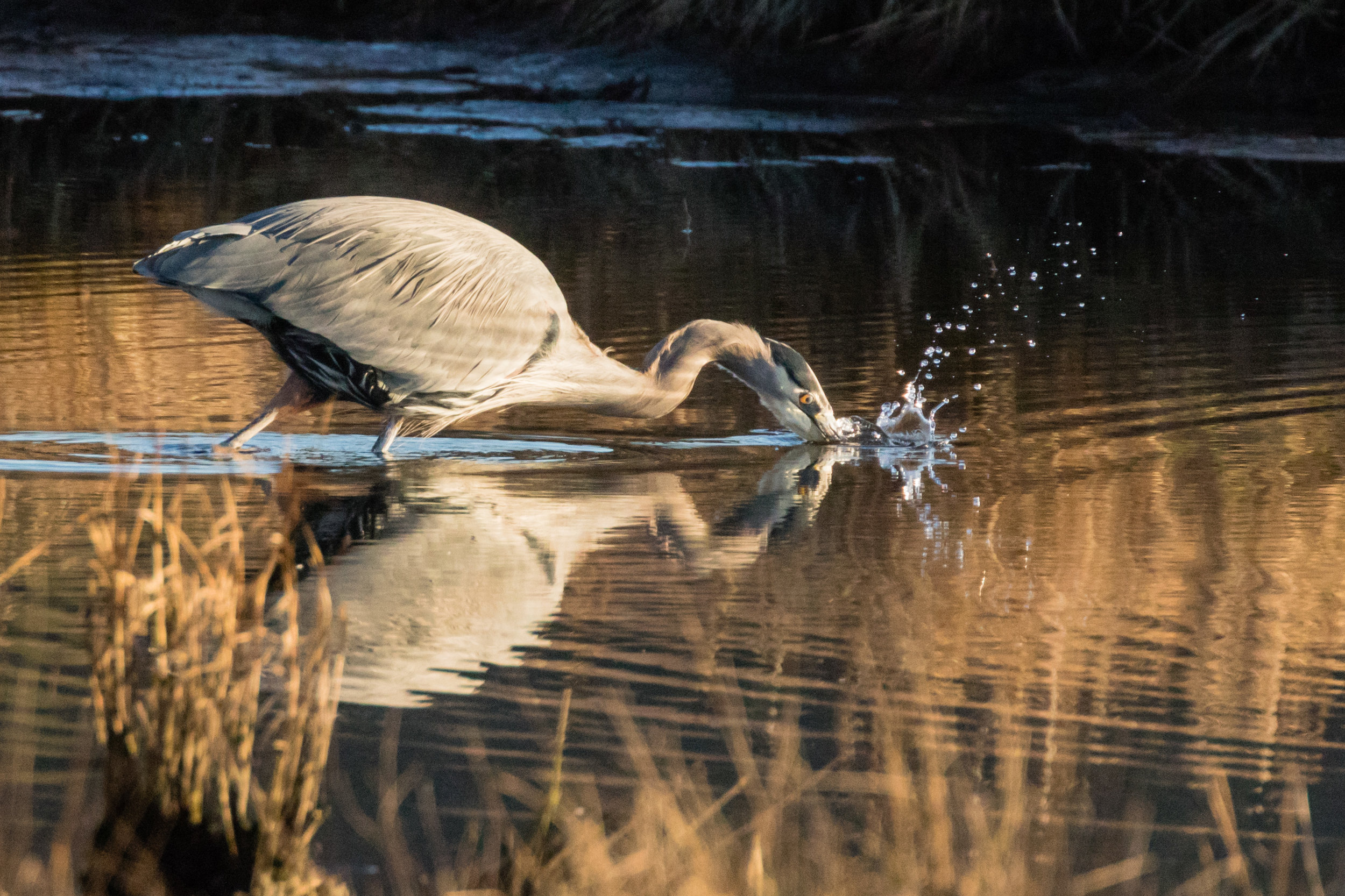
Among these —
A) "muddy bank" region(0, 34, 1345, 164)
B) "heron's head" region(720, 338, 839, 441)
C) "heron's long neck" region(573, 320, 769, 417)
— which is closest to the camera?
"heron's long neck" region(573, 320, 769, 417)

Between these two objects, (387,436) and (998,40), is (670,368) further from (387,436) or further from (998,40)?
(998,40)

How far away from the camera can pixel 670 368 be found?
757 centimetres

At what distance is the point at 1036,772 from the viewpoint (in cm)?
412

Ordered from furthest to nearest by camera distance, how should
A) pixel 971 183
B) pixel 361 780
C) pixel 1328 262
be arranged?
pixel 971 183
pixel 1328 262
pixel 361 780

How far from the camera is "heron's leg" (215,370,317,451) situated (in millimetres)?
7062

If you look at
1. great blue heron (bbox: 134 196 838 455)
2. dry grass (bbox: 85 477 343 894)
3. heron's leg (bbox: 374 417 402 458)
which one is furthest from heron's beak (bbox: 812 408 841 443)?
dry grass (bbox: 85 477 343 894)

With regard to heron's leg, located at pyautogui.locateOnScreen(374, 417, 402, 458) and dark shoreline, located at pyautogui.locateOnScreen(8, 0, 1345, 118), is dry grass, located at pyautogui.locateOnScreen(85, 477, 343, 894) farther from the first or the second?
dark shoreline, located at pyautogui.locateOnScreen(8, 0, 1345, 118)

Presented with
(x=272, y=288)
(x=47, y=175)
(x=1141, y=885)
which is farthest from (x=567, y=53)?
(x=1141, y=885)

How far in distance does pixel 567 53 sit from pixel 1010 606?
1871 cm

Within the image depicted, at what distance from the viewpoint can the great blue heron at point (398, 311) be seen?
22.2ft

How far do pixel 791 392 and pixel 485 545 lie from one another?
2048 mm

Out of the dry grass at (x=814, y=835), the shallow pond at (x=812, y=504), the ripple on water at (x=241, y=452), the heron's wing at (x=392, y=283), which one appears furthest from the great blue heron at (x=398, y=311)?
the dry grass at (x=814, y=835)

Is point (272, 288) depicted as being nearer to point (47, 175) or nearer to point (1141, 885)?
point (1141, 885)

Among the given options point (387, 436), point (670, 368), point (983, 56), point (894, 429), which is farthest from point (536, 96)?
point (387, 436)
